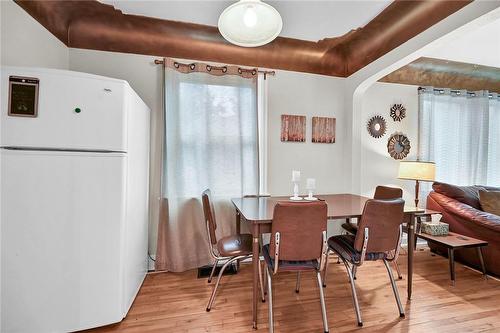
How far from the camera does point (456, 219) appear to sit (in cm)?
290

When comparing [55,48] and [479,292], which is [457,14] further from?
[55,48]

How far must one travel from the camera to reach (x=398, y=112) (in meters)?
3.41

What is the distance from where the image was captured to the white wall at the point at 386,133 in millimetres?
3336

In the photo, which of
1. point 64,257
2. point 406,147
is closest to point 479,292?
point 406,147

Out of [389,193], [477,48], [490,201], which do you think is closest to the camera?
[389,193]

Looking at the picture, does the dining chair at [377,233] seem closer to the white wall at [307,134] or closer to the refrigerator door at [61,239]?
the white wall at [307,134]

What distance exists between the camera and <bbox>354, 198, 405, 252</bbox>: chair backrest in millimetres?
1697

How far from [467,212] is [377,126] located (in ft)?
4.84

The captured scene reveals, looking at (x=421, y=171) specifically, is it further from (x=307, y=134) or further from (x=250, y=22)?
(x=250, y=22)

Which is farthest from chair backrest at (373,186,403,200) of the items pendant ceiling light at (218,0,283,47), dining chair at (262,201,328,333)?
pendant ceiling light at (218,0,283,47)

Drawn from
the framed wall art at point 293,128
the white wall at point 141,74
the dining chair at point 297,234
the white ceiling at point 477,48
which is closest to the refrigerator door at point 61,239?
the white wall at point 141,74

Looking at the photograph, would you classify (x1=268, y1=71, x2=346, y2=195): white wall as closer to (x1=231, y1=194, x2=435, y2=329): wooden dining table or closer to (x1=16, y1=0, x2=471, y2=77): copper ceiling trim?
(x1=16, y1=0, x2=471, y2=77): copper ceiling trim

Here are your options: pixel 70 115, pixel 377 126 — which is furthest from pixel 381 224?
pixel 70 115

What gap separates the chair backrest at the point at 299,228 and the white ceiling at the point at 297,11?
5.77 feet
